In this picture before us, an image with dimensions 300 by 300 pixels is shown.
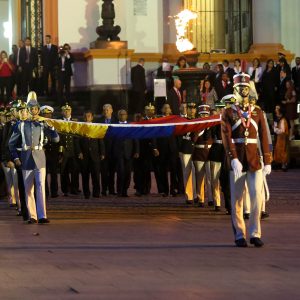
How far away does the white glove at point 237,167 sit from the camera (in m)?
16.4

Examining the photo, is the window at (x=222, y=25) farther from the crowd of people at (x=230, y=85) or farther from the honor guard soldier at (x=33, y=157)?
the honor guard soldier at (x=33, y=157)

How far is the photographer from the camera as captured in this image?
36.9 metres

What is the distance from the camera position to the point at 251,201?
16.5 meters

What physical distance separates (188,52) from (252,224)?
20922 millimetres

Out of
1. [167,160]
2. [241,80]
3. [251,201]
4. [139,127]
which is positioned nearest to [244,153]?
[251,201]

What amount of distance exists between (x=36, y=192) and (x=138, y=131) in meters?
2.84

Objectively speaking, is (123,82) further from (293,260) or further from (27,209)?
(293,260)

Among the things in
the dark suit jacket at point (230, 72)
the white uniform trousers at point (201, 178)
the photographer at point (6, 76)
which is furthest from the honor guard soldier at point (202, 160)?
the photographer at point (6, 76)

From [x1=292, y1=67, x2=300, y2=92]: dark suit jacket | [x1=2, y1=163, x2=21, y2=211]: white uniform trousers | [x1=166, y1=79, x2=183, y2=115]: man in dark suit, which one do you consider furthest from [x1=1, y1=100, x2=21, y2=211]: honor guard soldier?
[x1=292, y1=67, x2=300, y2=92]: dark suit jacket

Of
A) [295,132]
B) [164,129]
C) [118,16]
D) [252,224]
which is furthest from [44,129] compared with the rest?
[118,16]

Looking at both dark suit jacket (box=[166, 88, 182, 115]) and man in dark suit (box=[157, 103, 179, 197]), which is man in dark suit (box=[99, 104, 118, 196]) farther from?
dark suit jacket (box=[166, 88, 182, 115])

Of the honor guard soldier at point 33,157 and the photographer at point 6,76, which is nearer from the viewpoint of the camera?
the honor guard soldier at point 33,157

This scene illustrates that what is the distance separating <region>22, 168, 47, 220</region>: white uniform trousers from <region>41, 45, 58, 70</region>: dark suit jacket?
1594cm

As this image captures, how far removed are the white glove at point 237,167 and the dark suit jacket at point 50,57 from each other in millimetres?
20059
